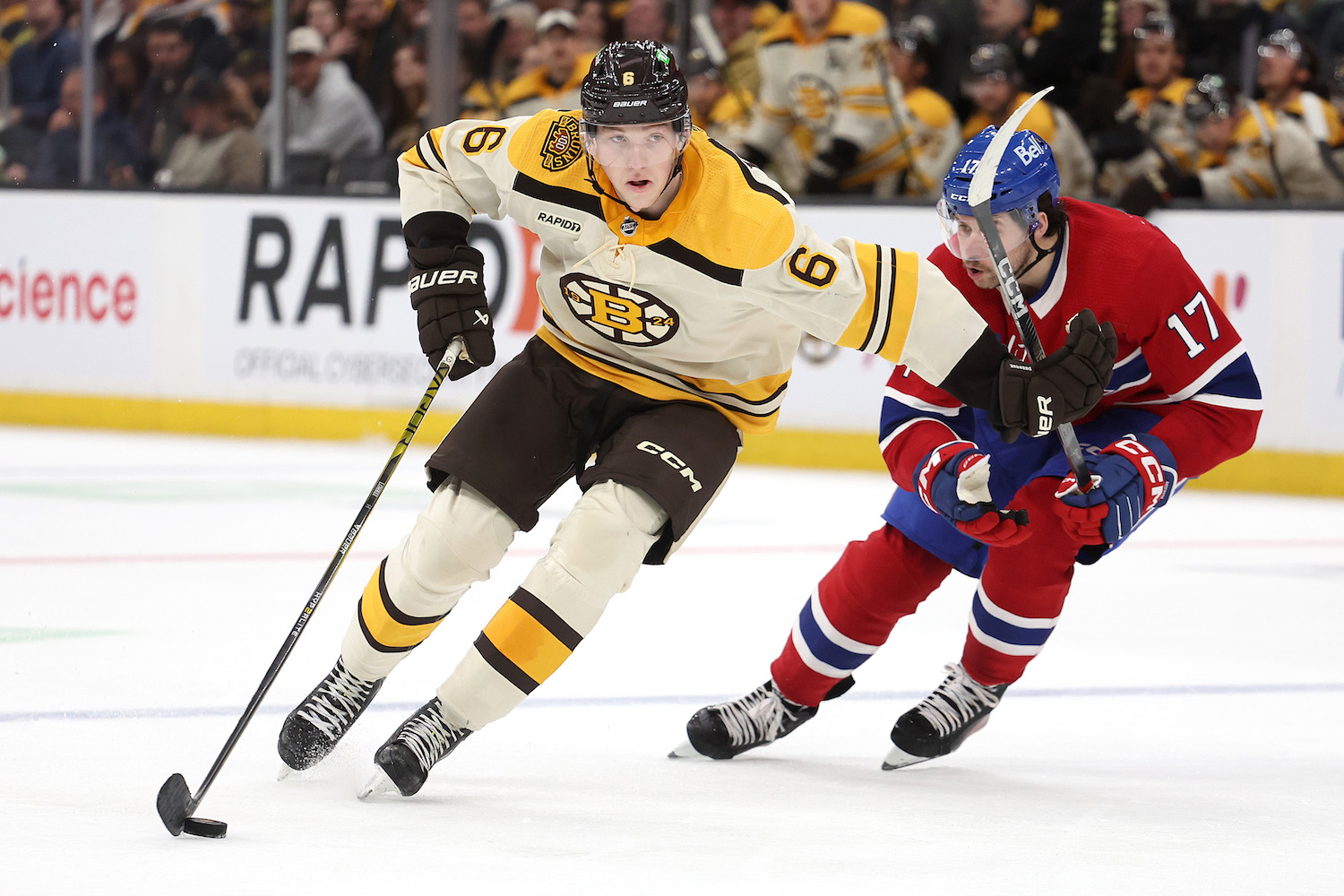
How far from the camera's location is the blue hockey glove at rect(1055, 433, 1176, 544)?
293 centimetres

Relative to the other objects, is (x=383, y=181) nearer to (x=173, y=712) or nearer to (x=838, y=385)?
(x=838, y=385)

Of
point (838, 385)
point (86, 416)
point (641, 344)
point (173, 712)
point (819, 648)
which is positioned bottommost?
point (86, 416)

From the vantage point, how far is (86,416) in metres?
9.34

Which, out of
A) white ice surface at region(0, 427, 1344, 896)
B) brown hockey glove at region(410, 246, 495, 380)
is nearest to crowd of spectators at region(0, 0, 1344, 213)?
white ice surface at region(0, 427, 1344, 896)

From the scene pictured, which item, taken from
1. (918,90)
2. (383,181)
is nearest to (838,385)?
(918,90)

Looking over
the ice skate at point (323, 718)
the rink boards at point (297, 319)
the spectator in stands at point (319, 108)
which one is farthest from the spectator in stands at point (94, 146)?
the ice skate at point (323, 718)

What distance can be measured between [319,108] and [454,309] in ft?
21.5

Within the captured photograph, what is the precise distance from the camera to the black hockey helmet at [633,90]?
284cm

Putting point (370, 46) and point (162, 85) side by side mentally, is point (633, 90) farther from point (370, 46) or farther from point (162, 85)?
point (162, 85)

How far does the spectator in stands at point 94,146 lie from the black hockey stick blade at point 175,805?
293 inches

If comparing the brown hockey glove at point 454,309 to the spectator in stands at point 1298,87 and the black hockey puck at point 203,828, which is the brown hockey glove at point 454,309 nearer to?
the black hockey puck at point 203,828

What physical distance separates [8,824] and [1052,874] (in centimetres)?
135

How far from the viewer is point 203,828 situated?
2.50 m

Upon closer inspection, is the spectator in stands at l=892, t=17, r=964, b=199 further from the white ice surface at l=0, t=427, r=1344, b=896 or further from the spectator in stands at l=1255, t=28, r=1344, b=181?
the white ice surface at l=0, t=427, r=1344, b=896
